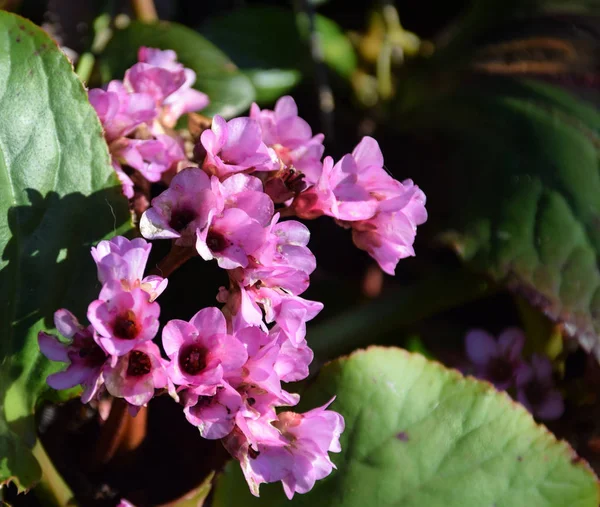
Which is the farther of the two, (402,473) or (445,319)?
(445,319)

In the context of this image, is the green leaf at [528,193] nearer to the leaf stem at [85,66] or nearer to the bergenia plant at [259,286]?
the bergenia plant at [259,286]

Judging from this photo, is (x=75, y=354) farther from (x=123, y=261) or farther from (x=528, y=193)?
(x=528, y=193)

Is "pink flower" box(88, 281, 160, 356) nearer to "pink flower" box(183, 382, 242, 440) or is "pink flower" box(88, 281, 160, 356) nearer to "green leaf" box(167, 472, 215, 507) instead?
"pink flower" box(183, 382, 242, 440)

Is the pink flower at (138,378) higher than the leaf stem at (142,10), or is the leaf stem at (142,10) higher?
the leaf stem at (142,10)

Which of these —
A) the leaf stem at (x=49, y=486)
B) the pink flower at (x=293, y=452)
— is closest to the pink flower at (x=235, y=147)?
the pink flower at (x=293, y=452)

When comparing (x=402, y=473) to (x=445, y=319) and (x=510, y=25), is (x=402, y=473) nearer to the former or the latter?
(x=445, y=319)

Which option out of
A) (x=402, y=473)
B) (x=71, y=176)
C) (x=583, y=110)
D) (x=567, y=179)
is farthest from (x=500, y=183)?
(x=71, y=176)

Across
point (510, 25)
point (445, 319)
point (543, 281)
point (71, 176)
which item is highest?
point (71, 176)
